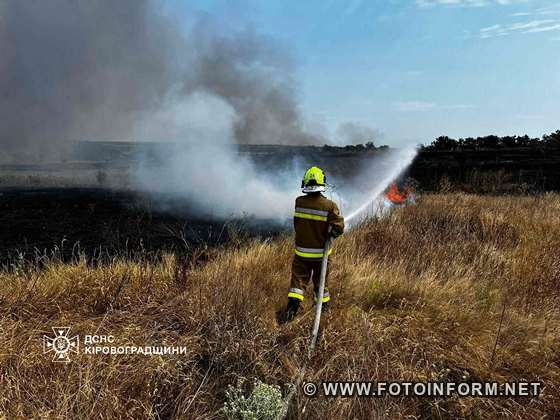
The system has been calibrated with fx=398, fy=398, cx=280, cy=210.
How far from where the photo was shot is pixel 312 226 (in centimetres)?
463

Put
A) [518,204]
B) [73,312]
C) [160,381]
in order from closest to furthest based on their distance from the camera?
[160,381] → [73,312] → [518,204]

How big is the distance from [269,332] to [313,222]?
1447 mm

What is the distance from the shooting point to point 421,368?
345 cm

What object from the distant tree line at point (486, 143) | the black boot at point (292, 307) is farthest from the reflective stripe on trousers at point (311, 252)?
the distant tree line at point (486, 143)

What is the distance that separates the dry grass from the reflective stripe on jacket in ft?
2.09

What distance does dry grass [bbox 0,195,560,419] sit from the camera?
2.94 meters

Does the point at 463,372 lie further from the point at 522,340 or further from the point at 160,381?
the point at 160,381

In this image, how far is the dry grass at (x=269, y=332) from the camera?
9.66 ft

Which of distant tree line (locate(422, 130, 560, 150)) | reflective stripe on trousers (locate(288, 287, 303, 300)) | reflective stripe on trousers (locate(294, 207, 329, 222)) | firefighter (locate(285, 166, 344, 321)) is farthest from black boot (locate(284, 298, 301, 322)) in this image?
distant tree line (locate(422, 130, 560, 150))

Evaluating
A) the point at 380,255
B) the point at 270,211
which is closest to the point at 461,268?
the point at 380,255

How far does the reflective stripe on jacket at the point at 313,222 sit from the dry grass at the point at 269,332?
636mm

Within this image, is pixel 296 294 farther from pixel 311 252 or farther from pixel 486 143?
pixel 486 143

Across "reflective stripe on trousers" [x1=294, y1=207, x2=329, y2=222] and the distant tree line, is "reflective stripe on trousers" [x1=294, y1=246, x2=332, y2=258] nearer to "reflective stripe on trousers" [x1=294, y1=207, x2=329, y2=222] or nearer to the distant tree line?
"reflective stripe on trousers" [x1=294, y1=207, x2=329, y2=222]

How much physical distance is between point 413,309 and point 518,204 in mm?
9349
